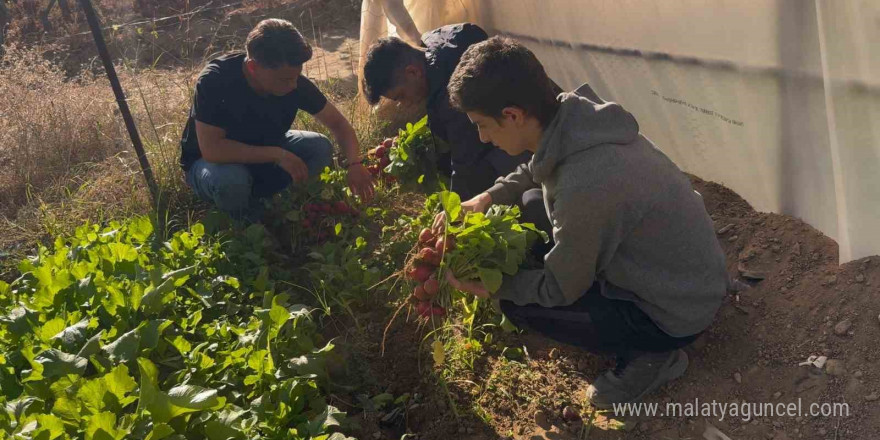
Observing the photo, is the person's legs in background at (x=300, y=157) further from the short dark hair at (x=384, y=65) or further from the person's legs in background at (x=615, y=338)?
the person's legs in background at (x=615, y=338)

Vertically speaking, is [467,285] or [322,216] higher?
[467,285]

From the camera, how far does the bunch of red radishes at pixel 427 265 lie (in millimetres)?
2290

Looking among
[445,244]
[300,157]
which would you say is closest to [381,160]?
[300,157]

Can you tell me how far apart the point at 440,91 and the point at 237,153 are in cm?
113

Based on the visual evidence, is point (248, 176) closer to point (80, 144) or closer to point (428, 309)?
point (428, 309)

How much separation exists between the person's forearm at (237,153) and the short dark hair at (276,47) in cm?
50

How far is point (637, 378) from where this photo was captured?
2371 mm

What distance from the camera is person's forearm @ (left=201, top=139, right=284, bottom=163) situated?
3.48m

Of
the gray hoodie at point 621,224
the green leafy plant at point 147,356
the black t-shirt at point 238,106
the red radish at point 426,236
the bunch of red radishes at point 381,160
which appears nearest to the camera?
the green leafy plant at point 147,356

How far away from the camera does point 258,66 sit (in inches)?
129

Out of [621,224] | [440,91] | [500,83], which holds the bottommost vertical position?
[621,224]

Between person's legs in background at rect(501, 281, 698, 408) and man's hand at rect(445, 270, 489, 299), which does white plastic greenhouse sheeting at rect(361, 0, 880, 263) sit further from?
man's hand at rect(445, 270, 489, 299)

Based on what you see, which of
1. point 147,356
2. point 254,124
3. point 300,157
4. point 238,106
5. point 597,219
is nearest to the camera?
point 597,219

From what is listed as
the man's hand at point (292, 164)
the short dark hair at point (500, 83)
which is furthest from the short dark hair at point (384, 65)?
the short dark hair at point (500, 83)
